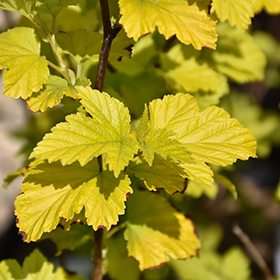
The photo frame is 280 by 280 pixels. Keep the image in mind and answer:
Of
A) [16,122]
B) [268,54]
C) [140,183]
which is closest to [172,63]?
[140,183]

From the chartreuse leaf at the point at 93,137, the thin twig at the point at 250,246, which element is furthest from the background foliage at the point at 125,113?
the thin twig at the point at 250,246

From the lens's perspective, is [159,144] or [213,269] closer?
[159,144]

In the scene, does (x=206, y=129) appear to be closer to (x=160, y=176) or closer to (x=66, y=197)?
(x=160, y=176)

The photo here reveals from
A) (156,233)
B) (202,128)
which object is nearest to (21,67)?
(202,128)

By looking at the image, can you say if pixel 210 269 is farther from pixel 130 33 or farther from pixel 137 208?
pixel 130 33

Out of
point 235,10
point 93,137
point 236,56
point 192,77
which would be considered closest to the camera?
point 93,137

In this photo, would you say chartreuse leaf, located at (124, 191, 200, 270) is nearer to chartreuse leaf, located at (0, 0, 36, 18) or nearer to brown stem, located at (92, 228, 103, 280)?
brown stem, located at (92, 228, 103, 280)

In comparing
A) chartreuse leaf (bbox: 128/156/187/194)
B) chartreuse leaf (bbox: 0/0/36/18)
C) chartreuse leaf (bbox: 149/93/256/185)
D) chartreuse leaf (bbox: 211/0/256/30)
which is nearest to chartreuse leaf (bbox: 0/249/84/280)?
chartreuse leaf (bbox: 128/156/187/194)
